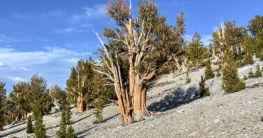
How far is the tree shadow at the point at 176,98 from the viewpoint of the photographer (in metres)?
42.8

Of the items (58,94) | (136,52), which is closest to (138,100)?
(136,52)

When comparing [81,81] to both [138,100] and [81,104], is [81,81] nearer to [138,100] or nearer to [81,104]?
[81,104]

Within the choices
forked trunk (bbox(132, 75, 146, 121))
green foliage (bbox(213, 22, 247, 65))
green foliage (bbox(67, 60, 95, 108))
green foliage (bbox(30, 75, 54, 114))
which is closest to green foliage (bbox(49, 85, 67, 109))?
green foliage (bbox(30, 75, 54, 114))

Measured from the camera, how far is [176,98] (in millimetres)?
45594

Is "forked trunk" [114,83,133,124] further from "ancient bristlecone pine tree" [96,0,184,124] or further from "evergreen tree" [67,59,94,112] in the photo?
"evergreen tree" [67,59,94,112]

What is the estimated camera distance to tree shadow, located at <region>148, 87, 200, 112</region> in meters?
42.8

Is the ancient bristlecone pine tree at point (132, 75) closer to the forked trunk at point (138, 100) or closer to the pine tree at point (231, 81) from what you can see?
the forked trunk at point (138, 100)

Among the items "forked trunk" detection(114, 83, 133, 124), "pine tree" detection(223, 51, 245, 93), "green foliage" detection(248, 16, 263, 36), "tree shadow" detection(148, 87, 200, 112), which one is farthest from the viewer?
"green foliage" detection(248, 16, 263, 36)

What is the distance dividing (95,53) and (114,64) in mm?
1923

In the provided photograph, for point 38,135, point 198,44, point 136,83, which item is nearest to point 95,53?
point 136,83

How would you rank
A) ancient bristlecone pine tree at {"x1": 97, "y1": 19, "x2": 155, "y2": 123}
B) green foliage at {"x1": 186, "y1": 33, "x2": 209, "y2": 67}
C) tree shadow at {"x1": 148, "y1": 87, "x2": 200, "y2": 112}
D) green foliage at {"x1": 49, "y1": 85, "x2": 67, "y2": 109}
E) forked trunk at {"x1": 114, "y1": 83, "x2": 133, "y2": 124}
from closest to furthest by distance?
forked trunk at {"x1": 114, "y1": 83, "x2": 133, "y2": 124}
ancient bristlecone pine tree at {"x1": 97, "y1": 19, "x2": 155, "y2": 123}
tree shadow at {"x1": 148, "y1": 87, "x2": 200, "y2": 112}
green foliage at {"x1": 186, "y1": 33, "x2": 209, "y2": 67}
green foliage at {"x1": 49, "y1": 85, "x2": 67, "y2": 109}

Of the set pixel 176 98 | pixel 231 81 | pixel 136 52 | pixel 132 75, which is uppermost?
pixel 136 52

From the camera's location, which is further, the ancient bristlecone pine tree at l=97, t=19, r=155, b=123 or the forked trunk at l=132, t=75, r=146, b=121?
the forked trunk at l=132, t=75, r=146, b=121

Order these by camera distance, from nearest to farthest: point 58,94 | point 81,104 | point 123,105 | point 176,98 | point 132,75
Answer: point 123,105, point 132,75, point 176,98, point 81,104, point 58,94
